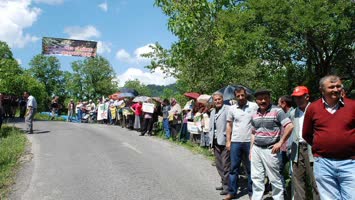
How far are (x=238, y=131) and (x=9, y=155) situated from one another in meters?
7.18

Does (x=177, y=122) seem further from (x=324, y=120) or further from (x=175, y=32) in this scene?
(x=324, y=120)

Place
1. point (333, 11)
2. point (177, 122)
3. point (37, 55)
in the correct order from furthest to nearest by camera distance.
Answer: point (37, 55)
point (333, 11)
point (177, 122)

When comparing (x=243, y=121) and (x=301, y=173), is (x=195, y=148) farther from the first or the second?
(x=301, y=173)

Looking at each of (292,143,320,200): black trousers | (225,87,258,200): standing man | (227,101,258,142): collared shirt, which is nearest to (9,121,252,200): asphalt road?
(225,87,258,200): standing man

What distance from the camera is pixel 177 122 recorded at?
1557cm

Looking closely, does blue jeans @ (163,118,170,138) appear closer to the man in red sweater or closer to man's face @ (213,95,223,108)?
man's face @ (213,95,223,108)

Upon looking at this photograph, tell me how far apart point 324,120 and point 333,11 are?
19.9 meters

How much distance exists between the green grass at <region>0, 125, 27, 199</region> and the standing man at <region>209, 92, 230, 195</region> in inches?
151

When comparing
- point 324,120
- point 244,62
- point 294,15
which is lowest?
point 324,120

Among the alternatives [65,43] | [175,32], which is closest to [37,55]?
[65,43]

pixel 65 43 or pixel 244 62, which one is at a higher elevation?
pixel 65 43

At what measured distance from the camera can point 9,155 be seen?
11.4m

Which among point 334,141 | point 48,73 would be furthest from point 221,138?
point 48,73

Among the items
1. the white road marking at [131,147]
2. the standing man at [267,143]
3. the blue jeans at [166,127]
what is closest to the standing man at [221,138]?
the standing man at [267,143]
